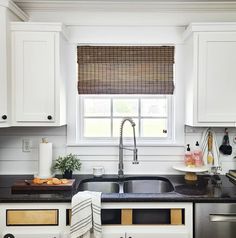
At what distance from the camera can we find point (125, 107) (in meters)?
2.75

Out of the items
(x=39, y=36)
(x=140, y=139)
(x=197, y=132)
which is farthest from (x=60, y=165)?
(x=197, y=132)

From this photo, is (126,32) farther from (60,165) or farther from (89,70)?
(60,165)

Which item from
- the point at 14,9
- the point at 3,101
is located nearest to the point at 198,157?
the point at 3,101

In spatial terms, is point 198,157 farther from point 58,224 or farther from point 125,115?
point 58,224

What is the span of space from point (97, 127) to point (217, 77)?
1178mm

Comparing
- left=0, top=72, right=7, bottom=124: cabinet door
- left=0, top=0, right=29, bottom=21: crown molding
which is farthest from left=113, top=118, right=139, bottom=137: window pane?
left=0, top=0, right=29, bottom=21: crown molding

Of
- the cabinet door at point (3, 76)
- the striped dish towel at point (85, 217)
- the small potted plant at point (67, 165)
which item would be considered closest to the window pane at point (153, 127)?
the small potted plant at point (67, 165)

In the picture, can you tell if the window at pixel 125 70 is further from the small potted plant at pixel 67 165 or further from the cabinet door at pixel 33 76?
the small potted plant at pixel 67 165

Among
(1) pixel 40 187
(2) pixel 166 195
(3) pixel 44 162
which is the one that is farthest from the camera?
(3) pixel 44 162

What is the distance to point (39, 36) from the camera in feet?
7.53

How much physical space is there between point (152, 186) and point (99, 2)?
170 centimetres

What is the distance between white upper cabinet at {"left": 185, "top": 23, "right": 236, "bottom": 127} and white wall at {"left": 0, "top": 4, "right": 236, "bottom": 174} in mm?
328

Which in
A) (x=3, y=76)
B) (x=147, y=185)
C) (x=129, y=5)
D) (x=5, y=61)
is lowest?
(x=147, y=185)

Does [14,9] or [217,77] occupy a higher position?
[14,9]
